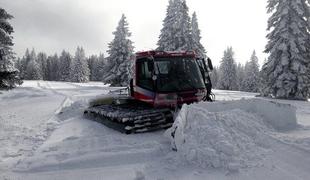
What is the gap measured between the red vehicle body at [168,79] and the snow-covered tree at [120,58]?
3587 centimetres

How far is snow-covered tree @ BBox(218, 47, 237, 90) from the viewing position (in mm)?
74062

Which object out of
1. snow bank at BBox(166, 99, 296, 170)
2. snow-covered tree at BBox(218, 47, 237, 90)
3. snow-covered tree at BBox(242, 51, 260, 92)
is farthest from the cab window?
snow-covered tree at BBox(218, 47, 237, 90)

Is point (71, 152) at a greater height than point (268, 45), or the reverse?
point (268, 45)

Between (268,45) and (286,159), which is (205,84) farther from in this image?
(268,45)

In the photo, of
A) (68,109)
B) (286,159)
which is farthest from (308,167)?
(68,109)

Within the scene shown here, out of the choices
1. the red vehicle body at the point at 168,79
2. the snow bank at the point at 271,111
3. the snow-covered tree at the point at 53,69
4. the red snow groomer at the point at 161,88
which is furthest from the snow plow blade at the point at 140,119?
the snow-covered tree at the point at 53,69

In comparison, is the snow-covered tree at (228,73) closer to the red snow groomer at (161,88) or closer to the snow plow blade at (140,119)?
the red snow groomer at (161,88)

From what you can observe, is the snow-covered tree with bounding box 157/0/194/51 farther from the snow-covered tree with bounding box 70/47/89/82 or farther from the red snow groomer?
the snow-covered tree with bounding box 70/47/89/82

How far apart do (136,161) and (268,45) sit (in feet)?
84.6

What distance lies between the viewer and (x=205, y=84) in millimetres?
12750

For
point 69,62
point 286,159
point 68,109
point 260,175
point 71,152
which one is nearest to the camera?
point 260,175

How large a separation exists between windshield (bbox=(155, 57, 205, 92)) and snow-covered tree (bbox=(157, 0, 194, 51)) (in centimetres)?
3370

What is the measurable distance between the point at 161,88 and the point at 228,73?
2548 inches

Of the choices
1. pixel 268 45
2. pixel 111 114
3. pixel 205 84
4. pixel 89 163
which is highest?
pixel 268 45
